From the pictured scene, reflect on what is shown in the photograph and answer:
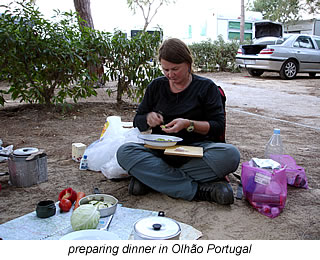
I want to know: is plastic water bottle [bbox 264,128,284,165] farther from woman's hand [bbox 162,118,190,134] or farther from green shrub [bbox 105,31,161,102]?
green shrub [bbox 105,31,161,102]

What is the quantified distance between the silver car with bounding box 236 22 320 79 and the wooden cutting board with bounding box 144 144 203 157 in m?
10.0

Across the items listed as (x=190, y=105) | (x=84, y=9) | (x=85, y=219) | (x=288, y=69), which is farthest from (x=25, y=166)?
(x=288, y=69)

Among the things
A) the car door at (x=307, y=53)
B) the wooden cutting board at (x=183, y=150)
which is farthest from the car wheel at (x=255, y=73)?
the wooden cutting board at (x=183, y=150)

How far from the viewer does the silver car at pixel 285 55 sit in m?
11.6

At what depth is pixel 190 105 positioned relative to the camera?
252cm

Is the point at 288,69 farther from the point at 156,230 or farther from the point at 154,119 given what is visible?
the point at 156,230

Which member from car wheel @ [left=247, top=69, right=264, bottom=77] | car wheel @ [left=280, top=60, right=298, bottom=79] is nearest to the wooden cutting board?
car wheel @ [left=280, top=60, right=298, bottom=79]

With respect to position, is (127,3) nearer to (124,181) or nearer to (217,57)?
(217,57)

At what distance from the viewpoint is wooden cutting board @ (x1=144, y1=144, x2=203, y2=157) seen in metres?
2.29

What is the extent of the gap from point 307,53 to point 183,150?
1127 cm

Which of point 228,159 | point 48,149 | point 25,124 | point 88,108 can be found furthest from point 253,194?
point 88,108

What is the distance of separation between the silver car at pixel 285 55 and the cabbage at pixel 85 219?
10.9 meters

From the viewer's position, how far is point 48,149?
3.67m

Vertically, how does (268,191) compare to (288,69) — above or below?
below
